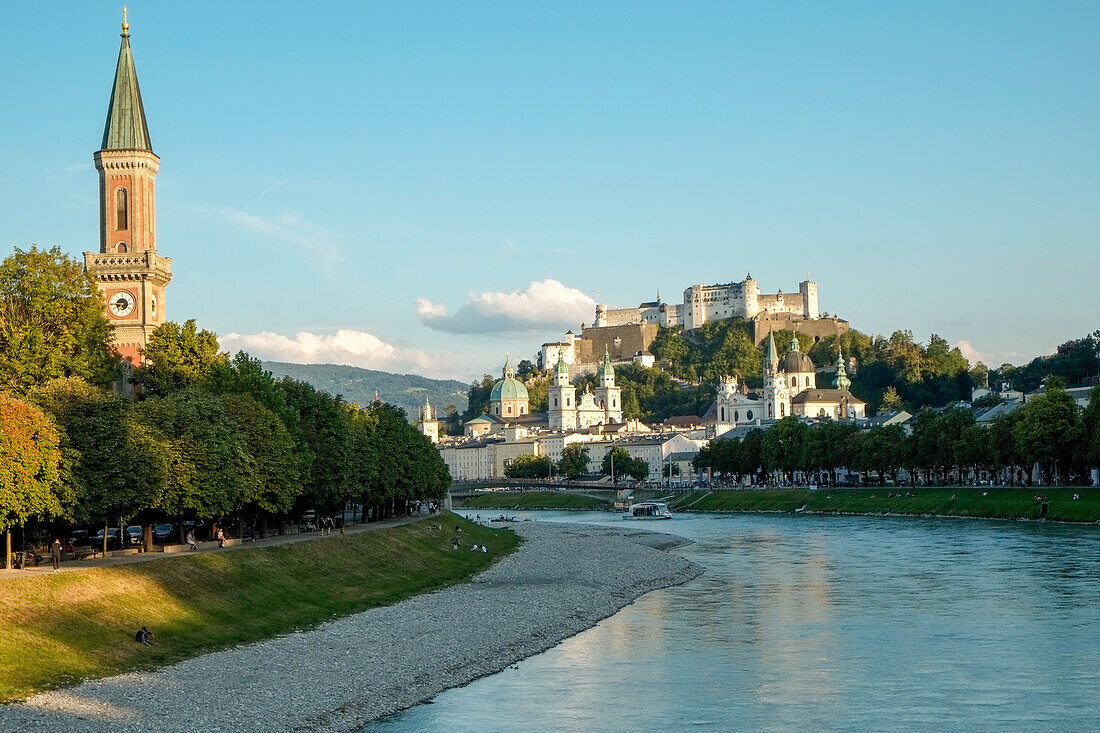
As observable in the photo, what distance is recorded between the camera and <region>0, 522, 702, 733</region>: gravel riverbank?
30.0m

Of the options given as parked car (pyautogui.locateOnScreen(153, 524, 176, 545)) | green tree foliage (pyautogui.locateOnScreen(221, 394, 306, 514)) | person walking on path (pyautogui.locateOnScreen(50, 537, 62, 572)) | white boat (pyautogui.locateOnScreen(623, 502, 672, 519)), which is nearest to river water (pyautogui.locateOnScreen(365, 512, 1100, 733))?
person walking on path (pyautogui.locateOnScreen(50, 537, 62, 572))

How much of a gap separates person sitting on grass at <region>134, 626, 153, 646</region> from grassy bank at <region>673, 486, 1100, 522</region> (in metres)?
61.8

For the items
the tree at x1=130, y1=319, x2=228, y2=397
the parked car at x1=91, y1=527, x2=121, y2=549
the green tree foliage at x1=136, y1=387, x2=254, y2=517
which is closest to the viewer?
the green tree foliage at x1=136, y1=387, x2=254, y2=517

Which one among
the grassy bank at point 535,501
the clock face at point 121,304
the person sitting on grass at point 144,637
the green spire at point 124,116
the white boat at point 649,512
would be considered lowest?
the person sitting on grass at point 144,637

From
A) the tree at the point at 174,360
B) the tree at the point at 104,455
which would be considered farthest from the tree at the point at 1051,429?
the tree at the point at 104,455

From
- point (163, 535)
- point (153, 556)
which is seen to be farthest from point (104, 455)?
point (163, 535)

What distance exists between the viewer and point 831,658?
1553 inches

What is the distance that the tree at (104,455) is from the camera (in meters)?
44.1

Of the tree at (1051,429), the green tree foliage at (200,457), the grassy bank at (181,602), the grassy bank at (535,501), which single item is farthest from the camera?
the grassy bank at (535,501)

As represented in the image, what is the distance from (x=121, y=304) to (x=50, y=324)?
10.5 m

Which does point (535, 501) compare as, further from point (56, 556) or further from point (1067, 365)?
point (56, 556)

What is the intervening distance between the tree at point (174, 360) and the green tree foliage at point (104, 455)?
612 inches

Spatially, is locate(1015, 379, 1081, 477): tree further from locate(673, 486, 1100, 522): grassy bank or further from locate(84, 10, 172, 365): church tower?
locate(84, 10, 172, 365): church tower

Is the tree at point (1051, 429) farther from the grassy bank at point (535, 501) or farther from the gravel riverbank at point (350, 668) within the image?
the grassy bank at point (535, 501)
